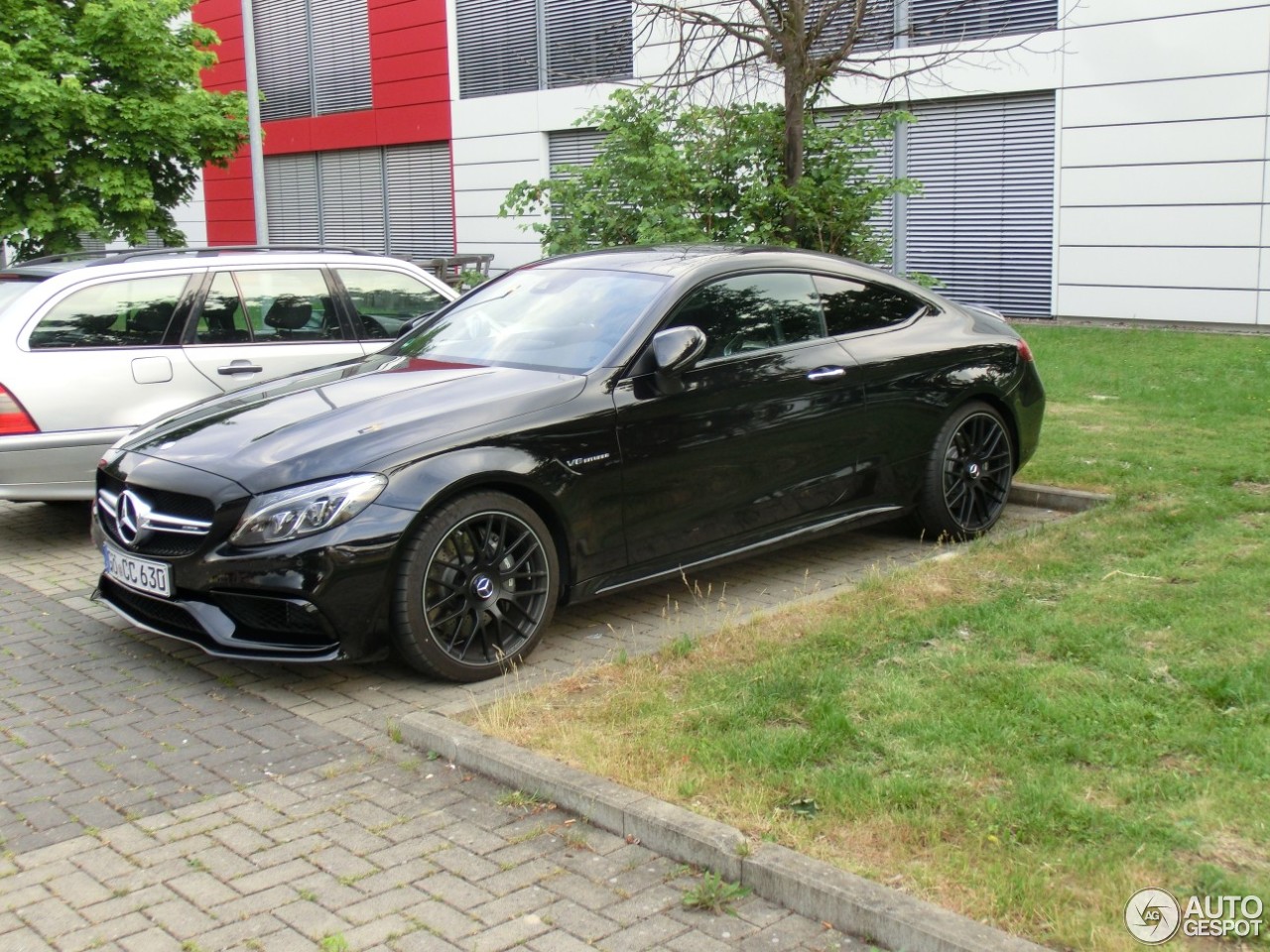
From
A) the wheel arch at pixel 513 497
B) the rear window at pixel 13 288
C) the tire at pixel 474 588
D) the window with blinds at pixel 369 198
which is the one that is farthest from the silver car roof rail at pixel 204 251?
the window with blinds at pixel 369 198

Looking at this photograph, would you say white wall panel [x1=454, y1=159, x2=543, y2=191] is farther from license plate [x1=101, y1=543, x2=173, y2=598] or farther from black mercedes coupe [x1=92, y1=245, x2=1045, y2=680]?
license plate [x1=101, y1=543, x2=173, y2=598]

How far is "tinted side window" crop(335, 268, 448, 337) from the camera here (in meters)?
8.84

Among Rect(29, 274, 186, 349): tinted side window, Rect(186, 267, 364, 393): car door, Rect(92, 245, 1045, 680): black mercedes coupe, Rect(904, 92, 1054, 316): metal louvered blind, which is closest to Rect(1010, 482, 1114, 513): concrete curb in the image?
Rect(92, 245, 1045, 680): black mercedes coupe

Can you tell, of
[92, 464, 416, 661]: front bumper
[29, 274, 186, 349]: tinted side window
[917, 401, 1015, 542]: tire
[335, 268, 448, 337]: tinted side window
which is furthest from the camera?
[335, 268, 448, 337]: tinted side window

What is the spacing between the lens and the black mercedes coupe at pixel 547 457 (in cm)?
520

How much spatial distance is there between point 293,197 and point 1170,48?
825 inches

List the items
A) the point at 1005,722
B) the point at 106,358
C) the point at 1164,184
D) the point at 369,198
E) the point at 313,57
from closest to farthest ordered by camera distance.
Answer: the point at 1005,722 → the point at 106,358 → the point at 1164,184 → the point at 369,198 → the point at 313,57

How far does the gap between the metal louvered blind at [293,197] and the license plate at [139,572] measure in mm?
25842

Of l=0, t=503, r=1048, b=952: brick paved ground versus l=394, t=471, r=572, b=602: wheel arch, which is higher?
l=394, t=471, r=572, b=602: wheel arch

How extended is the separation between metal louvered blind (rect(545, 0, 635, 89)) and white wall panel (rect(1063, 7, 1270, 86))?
26.6 feet

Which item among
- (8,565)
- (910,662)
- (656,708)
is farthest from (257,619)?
(8,565)

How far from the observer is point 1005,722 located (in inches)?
179

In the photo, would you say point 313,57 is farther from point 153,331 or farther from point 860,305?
point 860,305

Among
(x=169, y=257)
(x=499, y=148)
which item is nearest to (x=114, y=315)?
(x=169, y=257)
